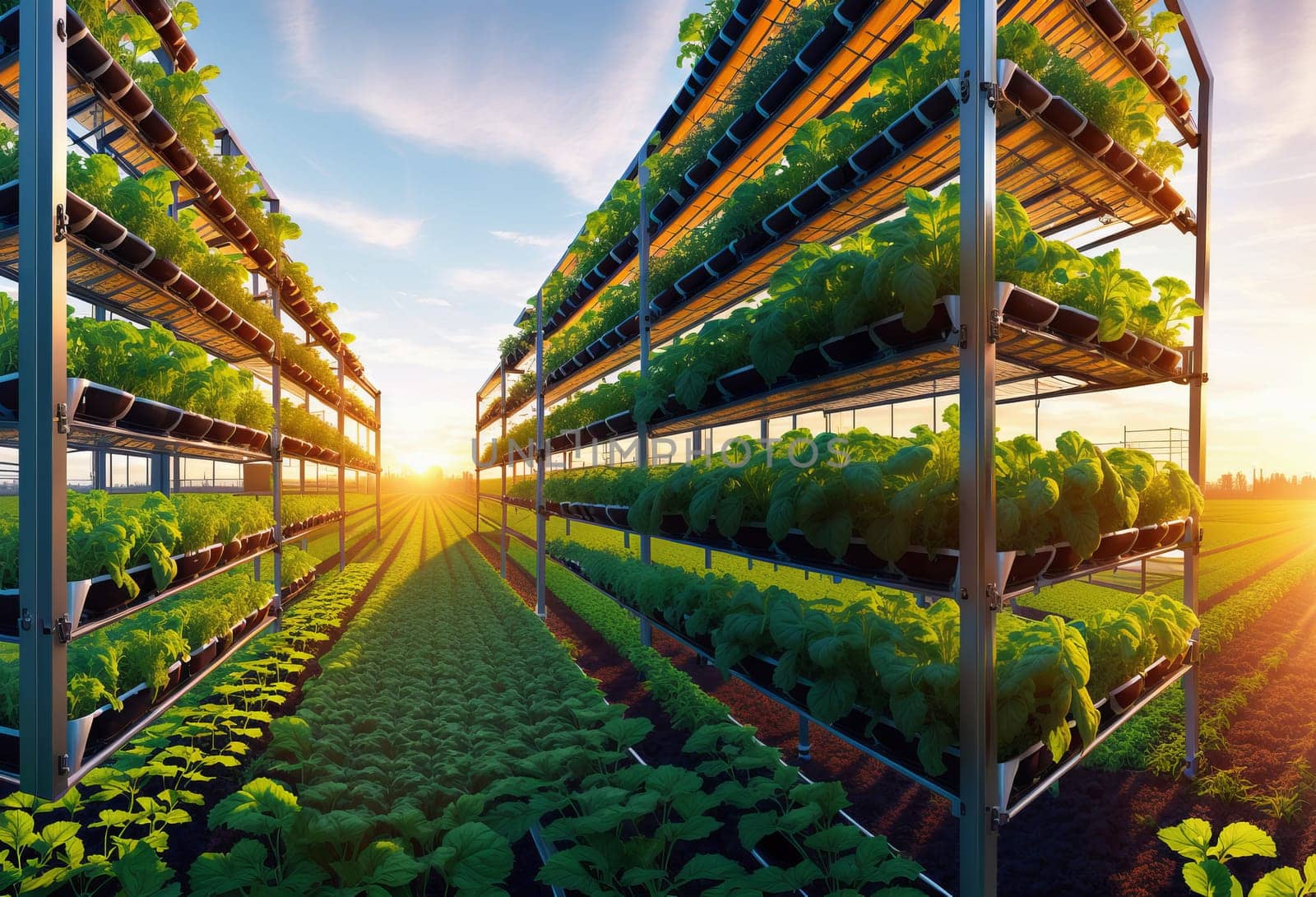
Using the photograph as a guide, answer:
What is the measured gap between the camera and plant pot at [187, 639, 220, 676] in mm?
4801

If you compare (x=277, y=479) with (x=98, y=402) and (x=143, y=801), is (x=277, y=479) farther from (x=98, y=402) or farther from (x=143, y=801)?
(x=143, y=801)

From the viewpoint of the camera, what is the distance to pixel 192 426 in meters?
4.84

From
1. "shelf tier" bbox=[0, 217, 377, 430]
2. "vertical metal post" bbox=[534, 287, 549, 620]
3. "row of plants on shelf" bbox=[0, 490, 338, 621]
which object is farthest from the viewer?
"vertical metal post" bbox=[534, 287, 549, 620]

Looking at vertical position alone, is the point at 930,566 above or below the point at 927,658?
above

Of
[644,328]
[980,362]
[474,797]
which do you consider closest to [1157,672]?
[980,362]

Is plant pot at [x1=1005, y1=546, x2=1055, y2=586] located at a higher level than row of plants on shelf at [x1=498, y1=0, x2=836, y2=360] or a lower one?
lower

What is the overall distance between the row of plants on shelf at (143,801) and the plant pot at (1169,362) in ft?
20.0

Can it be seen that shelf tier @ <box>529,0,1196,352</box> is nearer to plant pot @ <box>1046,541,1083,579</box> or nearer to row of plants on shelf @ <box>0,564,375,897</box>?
plant pot @ <box>1046,541,1083,579</box>

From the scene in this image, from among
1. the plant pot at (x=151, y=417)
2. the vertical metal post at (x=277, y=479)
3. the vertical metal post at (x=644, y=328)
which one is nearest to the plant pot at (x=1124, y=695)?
the vertical metal post at (x=644, y=328)

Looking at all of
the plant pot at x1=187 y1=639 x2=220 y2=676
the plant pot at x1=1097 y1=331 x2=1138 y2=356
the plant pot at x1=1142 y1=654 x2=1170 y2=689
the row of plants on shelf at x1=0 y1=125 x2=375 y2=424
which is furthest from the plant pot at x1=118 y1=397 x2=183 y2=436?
the plant pot at x1=1142 y1=654 x2=1170 y2=689

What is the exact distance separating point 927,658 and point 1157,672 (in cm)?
222

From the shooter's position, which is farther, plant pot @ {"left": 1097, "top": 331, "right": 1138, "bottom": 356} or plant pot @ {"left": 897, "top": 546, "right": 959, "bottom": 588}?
plant pot @ {"left": 1097, "top": 331, "right": 1138, "bottom": 356}

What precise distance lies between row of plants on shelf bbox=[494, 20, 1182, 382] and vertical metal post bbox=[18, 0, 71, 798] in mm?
4436

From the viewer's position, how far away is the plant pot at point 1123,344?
11.5ft
